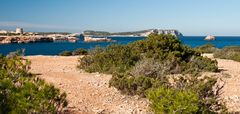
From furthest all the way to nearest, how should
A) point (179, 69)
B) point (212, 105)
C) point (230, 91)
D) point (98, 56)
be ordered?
point (98, 56)
point (179, 69)
point (230, 91)
point (212, 105)

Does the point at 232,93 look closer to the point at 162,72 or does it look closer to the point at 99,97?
the point at 162,72

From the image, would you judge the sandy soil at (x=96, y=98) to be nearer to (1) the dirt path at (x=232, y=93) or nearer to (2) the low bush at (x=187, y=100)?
(2) the low bush at (x=187, y=100)

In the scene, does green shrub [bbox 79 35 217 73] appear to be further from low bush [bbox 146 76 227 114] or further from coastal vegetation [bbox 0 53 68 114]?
coastal vegetation [bbox 0 53 68 114]

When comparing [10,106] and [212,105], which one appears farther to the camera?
[212,105]

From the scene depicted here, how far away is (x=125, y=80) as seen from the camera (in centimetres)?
→ 1228

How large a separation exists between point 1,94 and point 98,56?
10717mm

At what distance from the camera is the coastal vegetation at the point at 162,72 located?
29.2ft

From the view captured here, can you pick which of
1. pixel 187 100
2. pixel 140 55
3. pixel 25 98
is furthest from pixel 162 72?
pixel 25 98

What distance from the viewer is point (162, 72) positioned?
1371cm

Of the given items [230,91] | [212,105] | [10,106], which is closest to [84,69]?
[230,91]

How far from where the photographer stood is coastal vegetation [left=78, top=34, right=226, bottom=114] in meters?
8.89

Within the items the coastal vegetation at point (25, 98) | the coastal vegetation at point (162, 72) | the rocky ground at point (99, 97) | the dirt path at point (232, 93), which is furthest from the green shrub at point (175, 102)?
the dirt path at point (232, 93)

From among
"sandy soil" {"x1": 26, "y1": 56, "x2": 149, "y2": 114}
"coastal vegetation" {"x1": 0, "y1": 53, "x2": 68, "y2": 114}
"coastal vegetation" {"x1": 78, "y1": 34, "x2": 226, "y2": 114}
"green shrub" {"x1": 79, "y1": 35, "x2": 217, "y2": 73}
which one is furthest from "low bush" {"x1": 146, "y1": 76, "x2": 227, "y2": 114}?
"green shrub" {"x1": 79, "y1": 35, "x2": 217, "y2": 73}

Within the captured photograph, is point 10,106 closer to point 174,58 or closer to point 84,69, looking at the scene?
point 84,69
